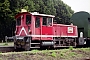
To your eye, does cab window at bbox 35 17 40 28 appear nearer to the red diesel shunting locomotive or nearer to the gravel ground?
the red diesel shunting locomotive

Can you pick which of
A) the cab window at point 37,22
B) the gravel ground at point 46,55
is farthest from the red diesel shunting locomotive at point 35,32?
the gravel ground at point 46,55

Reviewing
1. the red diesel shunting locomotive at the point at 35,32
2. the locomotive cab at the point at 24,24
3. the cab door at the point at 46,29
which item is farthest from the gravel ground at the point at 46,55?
the locomotive cab at the point at 24,24

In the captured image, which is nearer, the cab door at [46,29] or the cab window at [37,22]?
the cab window at [37,22]

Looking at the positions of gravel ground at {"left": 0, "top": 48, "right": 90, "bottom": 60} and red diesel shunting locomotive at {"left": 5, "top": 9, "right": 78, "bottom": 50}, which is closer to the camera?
gravel ground at {"left": 0, "top": 48, "right": 90, "bottom": 60}

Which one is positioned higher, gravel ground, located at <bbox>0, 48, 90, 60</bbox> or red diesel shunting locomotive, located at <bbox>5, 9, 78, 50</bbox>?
red diesel shunting locomotive, located at <bbox>5, 9, 78, 50</bbox>

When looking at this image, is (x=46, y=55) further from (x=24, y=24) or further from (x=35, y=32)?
(x=24, y=24)

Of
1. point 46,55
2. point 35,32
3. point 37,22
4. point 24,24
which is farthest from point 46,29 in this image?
point 46,55

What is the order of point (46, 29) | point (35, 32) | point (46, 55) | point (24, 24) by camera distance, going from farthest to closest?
point (46, 29) < point (24, 24) < point (35, 32) < point (46, 55)

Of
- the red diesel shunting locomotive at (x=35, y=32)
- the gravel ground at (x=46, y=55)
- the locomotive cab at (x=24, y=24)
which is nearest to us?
the gravel ground at (x=46, y=55)

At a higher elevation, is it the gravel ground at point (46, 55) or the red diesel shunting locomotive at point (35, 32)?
the red diesel shunting locomotive at point (35, 32)

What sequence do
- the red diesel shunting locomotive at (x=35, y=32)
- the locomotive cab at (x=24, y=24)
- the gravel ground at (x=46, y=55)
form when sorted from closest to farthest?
the gravel ground at (x=46, y=55)
the red diesel shunting locomotive at (x=35, y=32)
the locomotive cab at (x=24, y=24)

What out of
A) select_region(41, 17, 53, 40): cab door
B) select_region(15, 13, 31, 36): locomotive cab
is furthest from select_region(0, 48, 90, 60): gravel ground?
select_region(15, 13, 31, 36): locomotive cab

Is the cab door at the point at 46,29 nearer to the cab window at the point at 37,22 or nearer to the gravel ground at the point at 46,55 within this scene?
the cab window at the point at 37,22

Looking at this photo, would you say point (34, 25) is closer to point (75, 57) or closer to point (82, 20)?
point (75, 57)
